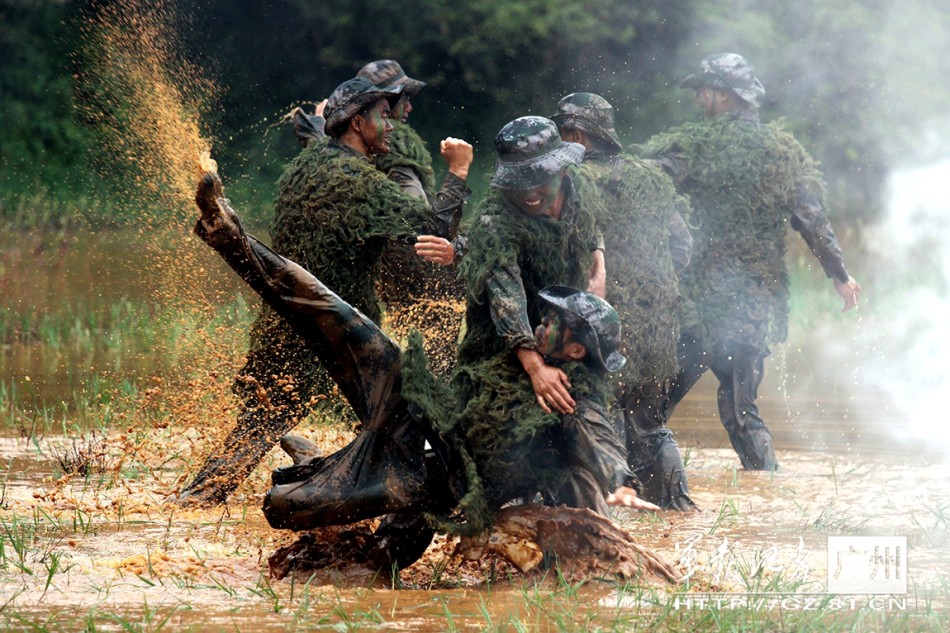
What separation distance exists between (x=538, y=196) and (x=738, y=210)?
10.7 ft

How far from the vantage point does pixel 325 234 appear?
6672mm

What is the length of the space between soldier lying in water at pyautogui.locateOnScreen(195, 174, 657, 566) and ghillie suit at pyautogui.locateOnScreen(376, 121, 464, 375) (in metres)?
2.04

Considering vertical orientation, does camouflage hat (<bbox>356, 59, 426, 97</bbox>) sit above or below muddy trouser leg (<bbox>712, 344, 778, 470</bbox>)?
above

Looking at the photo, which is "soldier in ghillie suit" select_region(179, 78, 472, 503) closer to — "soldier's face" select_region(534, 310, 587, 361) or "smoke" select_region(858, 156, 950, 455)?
"soldier's face" select_region(534, 310, 587, 361)

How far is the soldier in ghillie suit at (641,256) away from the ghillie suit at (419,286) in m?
0.83

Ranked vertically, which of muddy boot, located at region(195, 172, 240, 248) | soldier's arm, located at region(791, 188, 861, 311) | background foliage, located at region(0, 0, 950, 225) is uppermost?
muddy boot, located at region(195, 172, 240, 248)

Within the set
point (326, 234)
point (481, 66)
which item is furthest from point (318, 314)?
point (481, 66)

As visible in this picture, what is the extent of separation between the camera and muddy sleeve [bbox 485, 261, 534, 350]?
4.91m

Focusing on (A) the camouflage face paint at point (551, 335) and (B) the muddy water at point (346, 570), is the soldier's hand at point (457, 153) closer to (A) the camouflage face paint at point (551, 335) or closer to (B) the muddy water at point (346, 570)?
(A) the camouflage face paint at point (551, 335)

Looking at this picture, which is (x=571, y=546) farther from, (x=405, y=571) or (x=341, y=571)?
(x=341, y=571)

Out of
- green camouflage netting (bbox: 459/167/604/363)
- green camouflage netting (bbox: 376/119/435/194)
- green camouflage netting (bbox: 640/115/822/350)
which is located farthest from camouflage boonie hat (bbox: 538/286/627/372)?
green camouflage netting (bbox: 640/115/822/350)

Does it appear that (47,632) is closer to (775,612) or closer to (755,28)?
(775,612)

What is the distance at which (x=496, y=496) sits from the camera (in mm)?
5016

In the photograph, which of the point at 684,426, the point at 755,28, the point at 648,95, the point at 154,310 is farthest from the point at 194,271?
the point at 755,28
